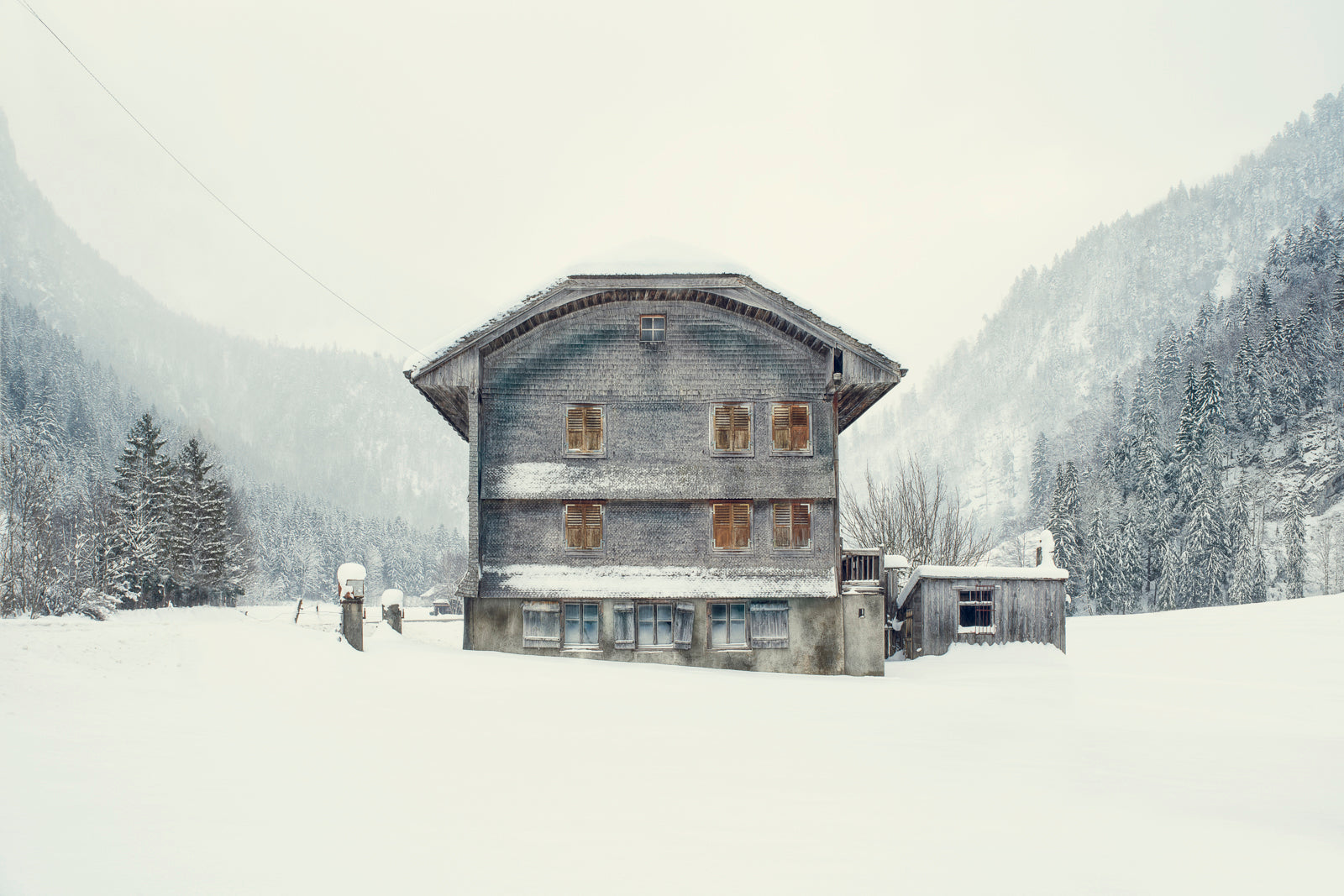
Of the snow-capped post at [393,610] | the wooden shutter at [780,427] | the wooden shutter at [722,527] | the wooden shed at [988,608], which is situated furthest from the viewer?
the wooden shed at [988,608]

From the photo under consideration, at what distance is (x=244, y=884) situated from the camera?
25.6ft

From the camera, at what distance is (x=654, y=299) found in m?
28.3

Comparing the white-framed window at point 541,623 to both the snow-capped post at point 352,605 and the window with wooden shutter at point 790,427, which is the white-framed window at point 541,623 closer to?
the snow-capped post at point 352,605

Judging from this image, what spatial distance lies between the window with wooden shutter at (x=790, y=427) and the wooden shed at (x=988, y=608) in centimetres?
783

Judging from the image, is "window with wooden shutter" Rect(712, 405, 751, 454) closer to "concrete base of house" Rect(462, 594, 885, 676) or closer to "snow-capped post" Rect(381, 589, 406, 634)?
"concrete base of house" Rect(462, 594, 885, 676)

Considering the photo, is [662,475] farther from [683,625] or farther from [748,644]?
[748,644]

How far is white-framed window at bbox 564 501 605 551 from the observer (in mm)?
27625

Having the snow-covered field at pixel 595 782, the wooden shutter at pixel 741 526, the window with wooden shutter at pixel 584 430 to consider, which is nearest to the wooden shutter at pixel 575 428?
the window with wooden shutter at pixel 584 430

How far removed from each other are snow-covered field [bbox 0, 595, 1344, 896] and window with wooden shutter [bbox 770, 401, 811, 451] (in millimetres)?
8744

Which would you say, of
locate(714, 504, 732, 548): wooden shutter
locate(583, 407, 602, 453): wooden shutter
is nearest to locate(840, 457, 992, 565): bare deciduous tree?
locate(714, 504, 732, 548): wooden shutter

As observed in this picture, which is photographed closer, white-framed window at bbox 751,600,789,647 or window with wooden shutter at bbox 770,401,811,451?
white-framed window at bbox 751,600,789,647

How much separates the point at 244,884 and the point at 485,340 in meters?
20.8

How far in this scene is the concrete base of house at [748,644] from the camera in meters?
27.3

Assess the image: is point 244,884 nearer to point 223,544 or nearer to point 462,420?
point 462,420
